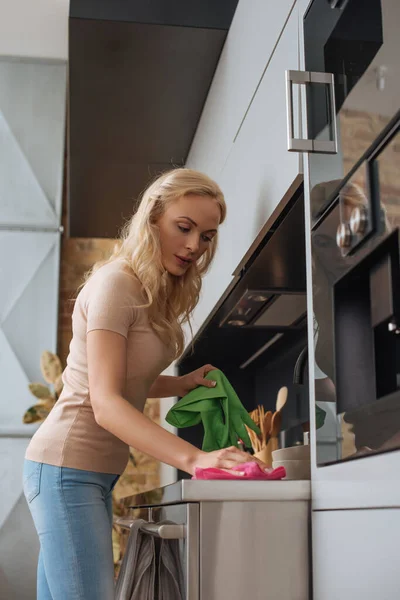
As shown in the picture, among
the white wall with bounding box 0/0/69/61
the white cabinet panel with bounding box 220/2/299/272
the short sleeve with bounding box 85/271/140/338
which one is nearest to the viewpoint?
the short sleeve with bounding box 85/271/140/338

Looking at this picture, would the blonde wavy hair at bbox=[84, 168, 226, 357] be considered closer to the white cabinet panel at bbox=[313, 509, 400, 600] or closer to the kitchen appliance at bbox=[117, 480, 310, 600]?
the kitchen appliance at bbox=[117, 480, 310, 600]

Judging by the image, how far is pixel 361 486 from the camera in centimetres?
100

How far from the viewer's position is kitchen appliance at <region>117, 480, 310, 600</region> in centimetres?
114

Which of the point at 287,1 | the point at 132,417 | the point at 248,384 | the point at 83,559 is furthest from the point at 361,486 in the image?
the point at 248,384

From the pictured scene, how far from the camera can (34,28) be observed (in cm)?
421

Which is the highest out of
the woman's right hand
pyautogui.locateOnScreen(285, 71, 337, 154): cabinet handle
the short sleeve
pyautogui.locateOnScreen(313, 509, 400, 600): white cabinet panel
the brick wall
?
pyautogui.locateOnScreen(285, 71, 337, 154): cabinet handle

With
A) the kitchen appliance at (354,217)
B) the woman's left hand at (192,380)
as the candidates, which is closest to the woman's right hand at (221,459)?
the kitchen appliance at (354,217)

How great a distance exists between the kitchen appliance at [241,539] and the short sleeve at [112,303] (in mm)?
344

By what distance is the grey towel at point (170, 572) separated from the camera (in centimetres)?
125

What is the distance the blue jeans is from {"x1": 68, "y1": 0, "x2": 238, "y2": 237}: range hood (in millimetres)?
1518

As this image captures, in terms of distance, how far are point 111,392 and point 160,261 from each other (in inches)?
15.0

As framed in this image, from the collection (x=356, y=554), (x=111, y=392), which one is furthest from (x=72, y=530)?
(x=356, y=554)

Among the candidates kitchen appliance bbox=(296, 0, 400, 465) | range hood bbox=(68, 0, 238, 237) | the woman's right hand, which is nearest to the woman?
the woman's right hand

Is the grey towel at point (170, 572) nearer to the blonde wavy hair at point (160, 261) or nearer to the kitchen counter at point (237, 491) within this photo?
the kitchen counter at point (237, 491)
